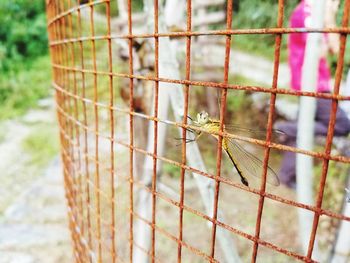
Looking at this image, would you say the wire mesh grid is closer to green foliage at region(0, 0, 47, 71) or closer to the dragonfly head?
the dragonfly head

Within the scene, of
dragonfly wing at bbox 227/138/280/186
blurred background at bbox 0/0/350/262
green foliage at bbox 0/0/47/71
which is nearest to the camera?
dragonfly wing at bbox 227/138/280/186

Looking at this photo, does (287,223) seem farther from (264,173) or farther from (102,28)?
(102,28)

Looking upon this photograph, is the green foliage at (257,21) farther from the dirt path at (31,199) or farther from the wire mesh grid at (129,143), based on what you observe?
the dirt path at (31,199)

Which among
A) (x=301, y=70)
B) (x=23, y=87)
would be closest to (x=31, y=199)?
(x=301, y=70)

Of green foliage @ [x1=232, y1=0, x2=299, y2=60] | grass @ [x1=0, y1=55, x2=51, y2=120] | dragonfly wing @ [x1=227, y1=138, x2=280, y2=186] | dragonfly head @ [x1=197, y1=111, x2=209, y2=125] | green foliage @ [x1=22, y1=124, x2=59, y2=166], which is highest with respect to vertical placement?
green foliage @ [x1=232, y1=0, x2=299, y2=60]

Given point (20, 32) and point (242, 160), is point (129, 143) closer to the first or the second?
point (242, 160)

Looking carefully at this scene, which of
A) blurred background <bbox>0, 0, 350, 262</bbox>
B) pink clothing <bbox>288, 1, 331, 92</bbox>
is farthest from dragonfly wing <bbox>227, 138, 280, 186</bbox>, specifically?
pink clothing <bbox>288, 1, 331, 92</bbox>

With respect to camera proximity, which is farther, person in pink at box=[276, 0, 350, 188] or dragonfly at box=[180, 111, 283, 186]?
person in pink at box=[276, 0, 350, 188]
